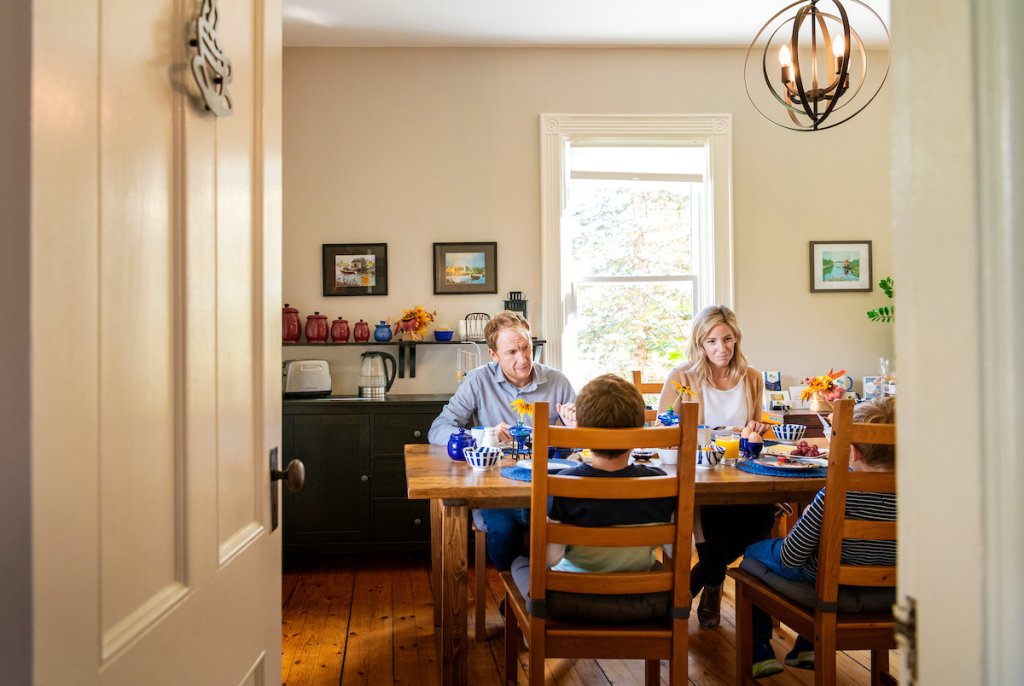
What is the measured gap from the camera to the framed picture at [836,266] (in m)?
4.83

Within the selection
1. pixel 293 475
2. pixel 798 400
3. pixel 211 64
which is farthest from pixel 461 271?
pixel 211 64

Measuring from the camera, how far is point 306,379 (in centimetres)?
427

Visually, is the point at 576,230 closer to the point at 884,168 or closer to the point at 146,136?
the point at 884,168

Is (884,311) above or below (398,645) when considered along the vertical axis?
above

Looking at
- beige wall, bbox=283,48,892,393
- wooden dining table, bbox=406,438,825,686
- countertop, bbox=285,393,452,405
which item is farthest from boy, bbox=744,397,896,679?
beige wall, bbox=283,48,892,393

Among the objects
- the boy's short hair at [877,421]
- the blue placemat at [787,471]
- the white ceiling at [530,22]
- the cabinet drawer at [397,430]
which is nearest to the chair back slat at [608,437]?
the boy's short hair at [877,421]

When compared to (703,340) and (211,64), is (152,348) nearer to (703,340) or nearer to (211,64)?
(211,64)

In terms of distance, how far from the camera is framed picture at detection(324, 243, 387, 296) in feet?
15.0

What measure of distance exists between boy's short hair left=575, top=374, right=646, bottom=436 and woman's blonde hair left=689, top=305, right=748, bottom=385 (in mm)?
1255

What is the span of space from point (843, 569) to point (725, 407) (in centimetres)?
139

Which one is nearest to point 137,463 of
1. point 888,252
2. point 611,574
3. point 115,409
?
point 115,409

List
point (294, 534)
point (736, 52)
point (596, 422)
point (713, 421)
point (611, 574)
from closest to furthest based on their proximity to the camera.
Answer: point (611, 574), point (596, 422), point (713, 421), point (294, 534), point (736, 52)

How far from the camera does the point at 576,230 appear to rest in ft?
15.8

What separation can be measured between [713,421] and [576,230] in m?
1.84
